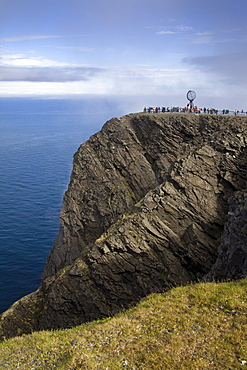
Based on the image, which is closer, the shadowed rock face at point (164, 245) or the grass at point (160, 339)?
the grass at point (160, 339)

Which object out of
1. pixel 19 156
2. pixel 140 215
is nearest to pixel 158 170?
pixel 140 215

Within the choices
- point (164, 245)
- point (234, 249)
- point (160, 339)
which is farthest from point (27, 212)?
point (160, 339)

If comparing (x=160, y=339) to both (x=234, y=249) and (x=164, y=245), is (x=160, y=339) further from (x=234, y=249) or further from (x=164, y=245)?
(x=164, y=245)

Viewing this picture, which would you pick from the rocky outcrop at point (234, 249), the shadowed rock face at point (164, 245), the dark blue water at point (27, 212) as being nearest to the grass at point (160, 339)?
the rocky outcrop at point (234, 249)

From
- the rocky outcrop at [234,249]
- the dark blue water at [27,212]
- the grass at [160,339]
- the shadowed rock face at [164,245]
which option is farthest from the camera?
the dark blue water at [27,212]

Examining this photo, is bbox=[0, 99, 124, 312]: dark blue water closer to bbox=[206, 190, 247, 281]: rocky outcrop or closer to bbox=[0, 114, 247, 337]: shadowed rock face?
bbox=[0, 114, 247, 337]: shadowed rock face

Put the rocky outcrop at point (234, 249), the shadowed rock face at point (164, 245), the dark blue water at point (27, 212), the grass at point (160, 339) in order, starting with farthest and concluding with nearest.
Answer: the dark blue water at point (27, 212), the shadowed rock face at point (164, 245), the rocky outcrop at point (234, 249), the grass at point (160, 339)

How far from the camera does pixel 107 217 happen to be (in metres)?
55.5

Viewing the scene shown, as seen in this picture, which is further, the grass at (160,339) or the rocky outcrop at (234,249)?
the rocky outcrop at (234,249)

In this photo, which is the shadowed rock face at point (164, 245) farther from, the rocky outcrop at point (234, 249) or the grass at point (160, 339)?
the grass at point (160, 339)

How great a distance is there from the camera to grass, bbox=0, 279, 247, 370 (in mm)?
16484

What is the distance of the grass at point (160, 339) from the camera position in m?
16.5

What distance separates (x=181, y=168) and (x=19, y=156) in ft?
407

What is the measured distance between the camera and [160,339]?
18.3m
